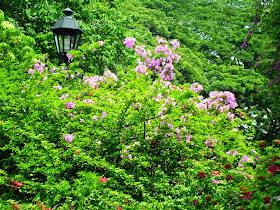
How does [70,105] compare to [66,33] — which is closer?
[70,105]

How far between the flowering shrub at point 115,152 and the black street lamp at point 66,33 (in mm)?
1058

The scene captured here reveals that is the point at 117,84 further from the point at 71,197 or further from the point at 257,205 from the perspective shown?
the point at 257,205

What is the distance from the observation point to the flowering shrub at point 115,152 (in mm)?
2881

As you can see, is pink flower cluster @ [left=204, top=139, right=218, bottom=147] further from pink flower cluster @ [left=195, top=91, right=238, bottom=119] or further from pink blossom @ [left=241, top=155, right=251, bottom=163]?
pink flower cluster @ [left=195, top=91, right=238, bottom=119]

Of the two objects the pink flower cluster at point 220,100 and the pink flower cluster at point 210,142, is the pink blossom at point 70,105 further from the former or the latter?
the pink flower cluster at point 220,100

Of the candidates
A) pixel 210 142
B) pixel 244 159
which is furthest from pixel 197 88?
pixel 244 159

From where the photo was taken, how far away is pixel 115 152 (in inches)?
134

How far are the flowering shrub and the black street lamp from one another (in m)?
1.06

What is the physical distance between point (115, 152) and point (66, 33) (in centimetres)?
282

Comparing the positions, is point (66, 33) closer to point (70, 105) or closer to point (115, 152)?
point (70, 105)

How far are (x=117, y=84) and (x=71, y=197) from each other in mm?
2703

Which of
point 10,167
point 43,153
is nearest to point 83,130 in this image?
point 43,153

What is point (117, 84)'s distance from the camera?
203 inches

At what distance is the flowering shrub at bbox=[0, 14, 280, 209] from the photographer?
2.88 meters
